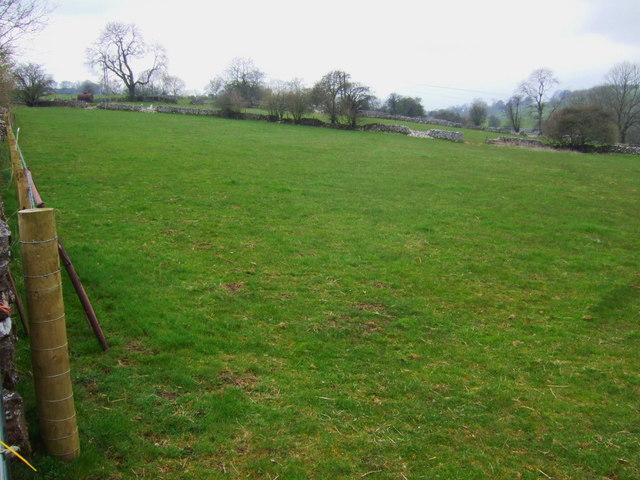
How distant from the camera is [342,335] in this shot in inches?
252

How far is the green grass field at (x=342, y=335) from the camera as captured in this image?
4176mm

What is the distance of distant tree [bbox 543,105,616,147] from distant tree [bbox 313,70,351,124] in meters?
20.4

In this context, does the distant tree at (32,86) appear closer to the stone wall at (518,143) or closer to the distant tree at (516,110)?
the stone wall at (518,143)

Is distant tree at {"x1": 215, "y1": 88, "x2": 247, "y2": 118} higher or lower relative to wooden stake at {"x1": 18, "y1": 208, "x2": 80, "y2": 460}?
higher

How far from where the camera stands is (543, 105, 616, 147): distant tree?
39688 mm

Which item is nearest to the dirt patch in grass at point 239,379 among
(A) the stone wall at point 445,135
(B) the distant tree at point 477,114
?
(A) the stone wall at point 445,135

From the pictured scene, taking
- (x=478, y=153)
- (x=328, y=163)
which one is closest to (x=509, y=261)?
(x=328, y=163)

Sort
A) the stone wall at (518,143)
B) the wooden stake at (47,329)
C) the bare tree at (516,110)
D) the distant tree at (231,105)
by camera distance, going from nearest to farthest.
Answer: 1. the wooden stake at (47,329)
2. the stone wall at (518,143)
3. the distant tree at (231,105)
4. the bare tree at (516,110)

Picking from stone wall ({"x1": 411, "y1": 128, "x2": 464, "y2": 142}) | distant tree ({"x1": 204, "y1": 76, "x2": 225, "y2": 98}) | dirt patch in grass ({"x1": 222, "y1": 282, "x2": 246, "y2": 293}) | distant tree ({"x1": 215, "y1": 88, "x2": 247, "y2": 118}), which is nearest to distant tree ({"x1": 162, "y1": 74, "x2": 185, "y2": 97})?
distant tree ({"x1": 204, "y1": 76, "x2": 225, "y2": 98})

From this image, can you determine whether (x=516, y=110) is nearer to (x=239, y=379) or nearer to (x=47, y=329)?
(x=239, y=379)

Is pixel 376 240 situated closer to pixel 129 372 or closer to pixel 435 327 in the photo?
pixel 435 327

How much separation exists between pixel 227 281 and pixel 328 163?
47.6 feet

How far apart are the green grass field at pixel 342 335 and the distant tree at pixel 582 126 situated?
1166 inches

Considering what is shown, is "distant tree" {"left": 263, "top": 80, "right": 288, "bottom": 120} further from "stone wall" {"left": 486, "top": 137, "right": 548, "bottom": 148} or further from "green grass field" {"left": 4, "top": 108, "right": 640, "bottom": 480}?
"green grass field" {"left": 4, "top": 108, "right": 640, "bottom": 480}
